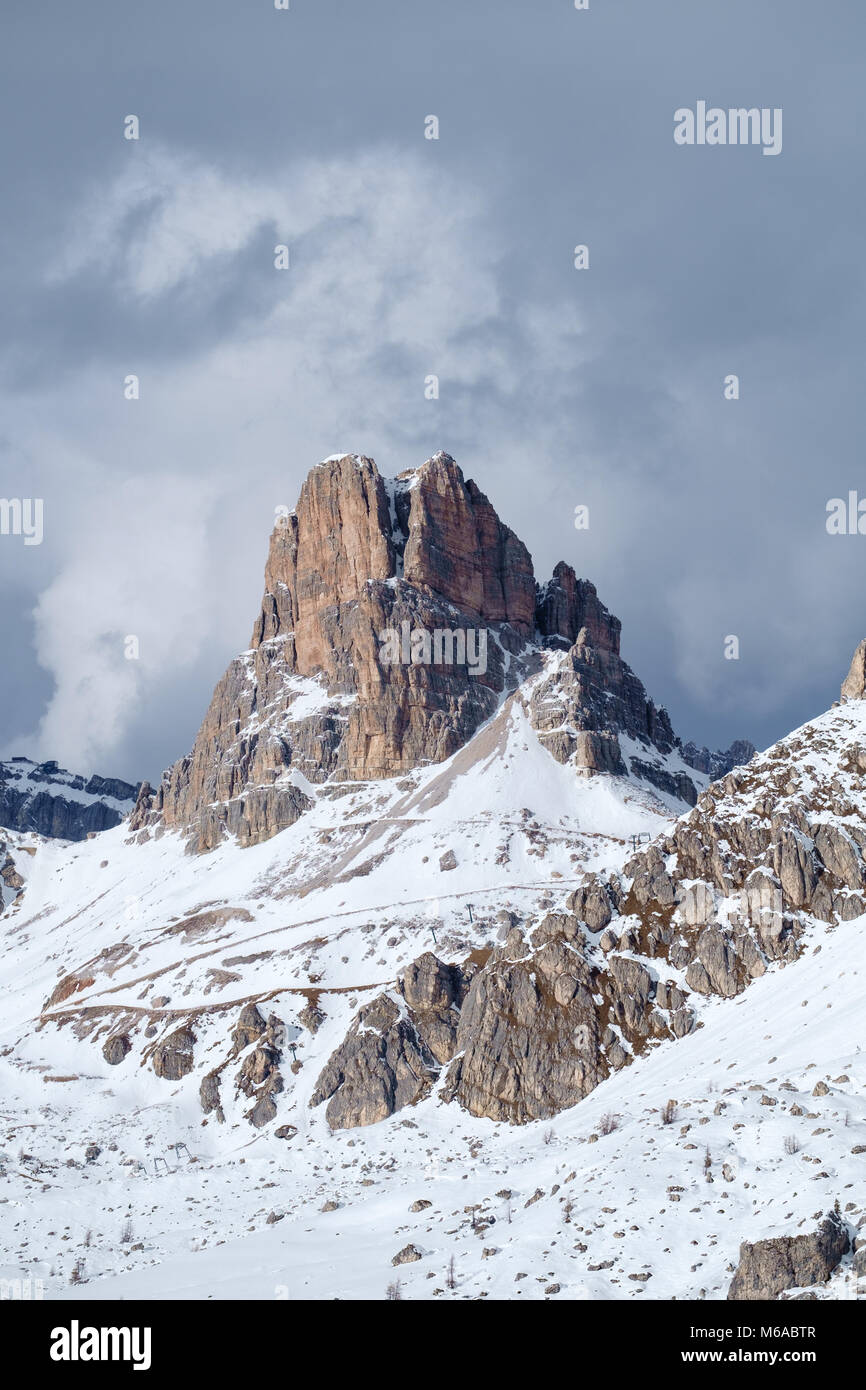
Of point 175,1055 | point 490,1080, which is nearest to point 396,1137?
point 490,1080

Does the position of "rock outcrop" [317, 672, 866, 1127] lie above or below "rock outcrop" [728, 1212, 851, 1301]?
above

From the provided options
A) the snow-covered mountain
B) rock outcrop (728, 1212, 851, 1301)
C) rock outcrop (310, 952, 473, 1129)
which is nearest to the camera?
rock outcrop (728, 1212, 851, 1301)

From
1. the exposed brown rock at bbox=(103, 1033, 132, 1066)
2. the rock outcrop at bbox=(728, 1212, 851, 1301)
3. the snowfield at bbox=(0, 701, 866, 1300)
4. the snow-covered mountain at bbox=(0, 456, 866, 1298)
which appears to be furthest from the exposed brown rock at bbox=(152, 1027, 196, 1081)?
the rock outcrop at bbox=(728, 1212, 851, 1301)

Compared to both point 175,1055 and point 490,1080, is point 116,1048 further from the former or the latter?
point 490,1080

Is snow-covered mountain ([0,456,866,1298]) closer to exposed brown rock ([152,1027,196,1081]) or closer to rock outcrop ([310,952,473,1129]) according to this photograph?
rock outcrop ([310,952,473,1129])

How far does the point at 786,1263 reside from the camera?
2877 cm

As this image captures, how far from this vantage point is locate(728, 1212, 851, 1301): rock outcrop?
2847cm

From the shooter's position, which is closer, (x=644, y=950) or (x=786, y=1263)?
(x=786, y=1263)

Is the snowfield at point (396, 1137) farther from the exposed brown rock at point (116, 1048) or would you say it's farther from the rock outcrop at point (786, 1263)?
the exposed brown rock at point (116, 1048)

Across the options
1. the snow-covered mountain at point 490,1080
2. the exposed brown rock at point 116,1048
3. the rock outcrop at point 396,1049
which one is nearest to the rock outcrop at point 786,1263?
the snow-covered mountain at point 490,1080

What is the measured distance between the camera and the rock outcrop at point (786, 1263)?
93.4 ft

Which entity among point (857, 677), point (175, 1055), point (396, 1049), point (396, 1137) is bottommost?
point (396, 1137)

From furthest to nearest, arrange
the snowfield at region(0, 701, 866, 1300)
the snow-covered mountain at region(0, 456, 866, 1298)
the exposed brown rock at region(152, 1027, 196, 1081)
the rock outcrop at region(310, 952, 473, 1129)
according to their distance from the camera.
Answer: the exposed brown rock at region(152, 1027, 196, 1081) → the rock outcrop at region(310, 952, 473, 1129) → the snow-covered mountain at region(0, 456, 866, 1298) → the snowfield at region(0, 701, 866, 1300)

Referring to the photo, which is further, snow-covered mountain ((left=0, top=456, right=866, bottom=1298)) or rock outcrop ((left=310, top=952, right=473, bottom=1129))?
rock outcrop ((left=310, top=952, right=473, bottom=1129))
